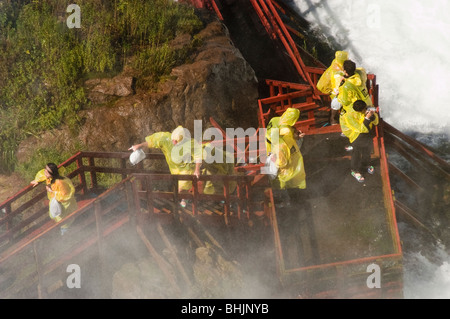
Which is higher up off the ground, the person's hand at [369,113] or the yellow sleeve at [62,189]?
the person's hand at [369,113]

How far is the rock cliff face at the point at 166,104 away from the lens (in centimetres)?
1015

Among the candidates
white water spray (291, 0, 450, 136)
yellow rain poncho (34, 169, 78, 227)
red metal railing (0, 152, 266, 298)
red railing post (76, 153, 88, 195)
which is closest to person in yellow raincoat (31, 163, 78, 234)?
yellow rain poncho (34, 169, 78, 227)

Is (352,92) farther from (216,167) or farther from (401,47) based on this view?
(401,47)

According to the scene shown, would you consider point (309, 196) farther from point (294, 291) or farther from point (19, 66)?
point (19, 66)

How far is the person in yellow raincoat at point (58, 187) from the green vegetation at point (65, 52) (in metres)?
2.54

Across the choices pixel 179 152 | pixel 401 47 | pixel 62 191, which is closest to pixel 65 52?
pixel 62 191

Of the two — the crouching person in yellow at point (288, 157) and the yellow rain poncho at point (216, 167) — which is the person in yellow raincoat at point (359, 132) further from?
the yellow rain poncho at point (216, 167)

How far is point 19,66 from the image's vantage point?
435 inches

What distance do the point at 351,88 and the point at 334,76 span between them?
2.45ft

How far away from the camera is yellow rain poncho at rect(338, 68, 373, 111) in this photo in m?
8.22

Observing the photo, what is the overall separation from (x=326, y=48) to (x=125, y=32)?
19.4 ft

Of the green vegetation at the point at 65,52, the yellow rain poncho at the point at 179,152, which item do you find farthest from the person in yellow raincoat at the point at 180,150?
the green vegetation at the point at 65,52

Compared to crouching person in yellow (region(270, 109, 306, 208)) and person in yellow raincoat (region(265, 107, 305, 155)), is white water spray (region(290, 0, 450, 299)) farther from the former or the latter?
person in yellow raincoat (region(265, 107, 305, 155))

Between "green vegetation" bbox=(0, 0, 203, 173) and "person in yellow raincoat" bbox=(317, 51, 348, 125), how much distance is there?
344 cm
